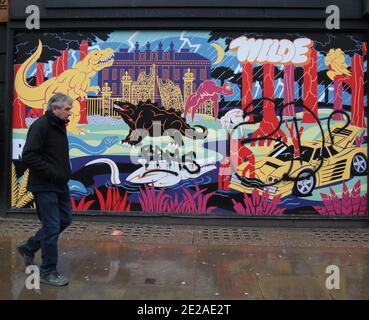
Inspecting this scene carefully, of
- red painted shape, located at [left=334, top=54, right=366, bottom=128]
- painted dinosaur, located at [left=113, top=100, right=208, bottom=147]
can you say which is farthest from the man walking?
red painted shape, located at [left=334, top=54, right=366, bottom=128]

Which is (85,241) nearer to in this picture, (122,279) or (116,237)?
(116,237)

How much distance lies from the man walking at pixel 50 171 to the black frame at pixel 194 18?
281 cm

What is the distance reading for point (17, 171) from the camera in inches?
309

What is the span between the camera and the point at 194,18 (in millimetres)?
7457

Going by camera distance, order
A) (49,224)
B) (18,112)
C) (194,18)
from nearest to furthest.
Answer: (49,224)
(194,18)
(18,112)

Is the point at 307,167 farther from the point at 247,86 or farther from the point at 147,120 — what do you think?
the point at 147,120

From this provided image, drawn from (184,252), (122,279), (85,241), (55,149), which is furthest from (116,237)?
(55,149)

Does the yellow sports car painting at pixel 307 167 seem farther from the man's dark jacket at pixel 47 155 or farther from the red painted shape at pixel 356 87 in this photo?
the man's dark jacket at pixel 47 155

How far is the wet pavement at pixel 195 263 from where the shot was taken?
4.72 metres

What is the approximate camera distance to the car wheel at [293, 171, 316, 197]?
754cm

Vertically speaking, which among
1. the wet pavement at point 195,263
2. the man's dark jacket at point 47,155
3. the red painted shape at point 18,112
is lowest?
the wet pavement at point 195,263

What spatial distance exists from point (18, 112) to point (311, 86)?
4660 millimetres

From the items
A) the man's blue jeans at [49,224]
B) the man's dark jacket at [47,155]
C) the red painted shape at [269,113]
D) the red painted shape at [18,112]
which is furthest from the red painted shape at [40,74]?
the red painted shape at [269,113]

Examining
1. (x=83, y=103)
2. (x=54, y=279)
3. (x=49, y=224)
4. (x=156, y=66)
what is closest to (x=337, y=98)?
(x=156, y=66)
